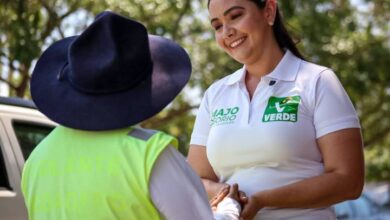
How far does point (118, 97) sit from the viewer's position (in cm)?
221

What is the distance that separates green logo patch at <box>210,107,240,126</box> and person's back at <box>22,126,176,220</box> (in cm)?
86

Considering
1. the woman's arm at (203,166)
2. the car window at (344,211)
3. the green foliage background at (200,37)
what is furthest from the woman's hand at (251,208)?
the car window at (344,211)

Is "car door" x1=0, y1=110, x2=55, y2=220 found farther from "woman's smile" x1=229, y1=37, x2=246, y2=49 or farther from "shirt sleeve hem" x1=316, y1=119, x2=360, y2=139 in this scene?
"shirt sleeve hem" x1=316, y1=119, x2=360, y2=139

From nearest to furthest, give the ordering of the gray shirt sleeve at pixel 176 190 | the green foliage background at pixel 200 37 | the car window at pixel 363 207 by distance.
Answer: the gray shirt sleeve at pixel 176 190
the green foliage background at pixel 200 37
the car window at pixel 363 207

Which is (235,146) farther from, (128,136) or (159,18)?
(159,18)

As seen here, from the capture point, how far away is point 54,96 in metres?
2.27

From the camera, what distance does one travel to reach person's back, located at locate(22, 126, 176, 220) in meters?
2.11

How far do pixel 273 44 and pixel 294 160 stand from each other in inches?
19.9

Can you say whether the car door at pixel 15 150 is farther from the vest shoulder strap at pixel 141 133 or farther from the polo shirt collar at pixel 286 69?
the vest shoulder strap at pixel 141 133

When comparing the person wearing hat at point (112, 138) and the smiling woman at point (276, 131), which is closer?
the person wearing hat at point (112, 138)

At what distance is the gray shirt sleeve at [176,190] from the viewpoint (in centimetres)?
211

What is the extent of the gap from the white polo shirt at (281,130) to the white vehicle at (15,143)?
6.62 feet

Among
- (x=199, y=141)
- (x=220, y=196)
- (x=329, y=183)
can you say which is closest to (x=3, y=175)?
(x=199, y=141)

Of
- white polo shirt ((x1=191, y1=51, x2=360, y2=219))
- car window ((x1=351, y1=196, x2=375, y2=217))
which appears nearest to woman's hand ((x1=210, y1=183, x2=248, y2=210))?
white polo shirt ((x1=191, y1=51, x2=360, y2=219))
